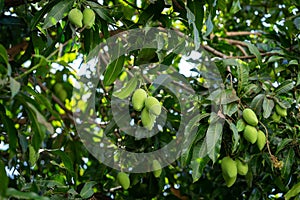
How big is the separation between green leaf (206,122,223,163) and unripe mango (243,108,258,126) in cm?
7

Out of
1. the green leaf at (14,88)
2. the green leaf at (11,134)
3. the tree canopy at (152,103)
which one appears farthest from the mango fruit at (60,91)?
the green leaf at (14,88)

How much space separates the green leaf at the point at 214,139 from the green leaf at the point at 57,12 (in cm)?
44

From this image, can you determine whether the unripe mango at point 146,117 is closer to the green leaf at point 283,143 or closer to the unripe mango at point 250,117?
the unripe mango at point 250,117

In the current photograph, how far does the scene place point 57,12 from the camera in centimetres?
125

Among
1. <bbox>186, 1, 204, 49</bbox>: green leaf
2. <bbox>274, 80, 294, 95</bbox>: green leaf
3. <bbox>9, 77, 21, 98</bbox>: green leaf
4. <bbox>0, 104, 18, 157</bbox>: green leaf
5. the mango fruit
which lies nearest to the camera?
<bbox>9, 77, 21, 98</bbox>: green leaf

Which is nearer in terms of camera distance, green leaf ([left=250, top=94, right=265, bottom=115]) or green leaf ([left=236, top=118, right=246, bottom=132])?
green leaf ([left=236, top=118, right=246, bottom=132])

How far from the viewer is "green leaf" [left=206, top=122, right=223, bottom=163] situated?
1.34 m

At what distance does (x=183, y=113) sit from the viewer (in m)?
1.64

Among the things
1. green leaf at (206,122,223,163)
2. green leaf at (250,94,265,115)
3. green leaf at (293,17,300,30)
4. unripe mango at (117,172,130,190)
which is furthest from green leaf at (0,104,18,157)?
green leaf at (293,17,300,30)

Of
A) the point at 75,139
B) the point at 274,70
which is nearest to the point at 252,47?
the point at 274,70

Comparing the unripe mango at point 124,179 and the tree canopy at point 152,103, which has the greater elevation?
the tree canopy at point 152,103

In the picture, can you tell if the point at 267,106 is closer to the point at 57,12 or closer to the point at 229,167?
the point at 229,167

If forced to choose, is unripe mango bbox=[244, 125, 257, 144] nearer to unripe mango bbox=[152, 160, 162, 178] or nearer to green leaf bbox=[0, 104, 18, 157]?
unripe mango bbox=[152, 160, 162, 178]

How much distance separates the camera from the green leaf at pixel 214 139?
1.34m
